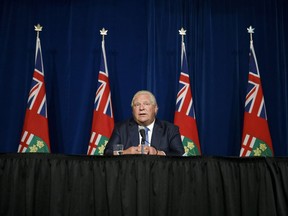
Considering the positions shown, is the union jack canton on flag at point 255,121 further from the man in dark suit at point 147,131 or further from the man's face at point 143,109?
the man's face at point 143,109

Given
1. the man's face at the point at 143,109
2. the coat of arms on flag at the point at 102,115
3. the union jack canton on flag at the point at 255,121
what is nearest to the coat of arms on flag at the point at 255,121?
the union jack canton on flag at the point at 255,121

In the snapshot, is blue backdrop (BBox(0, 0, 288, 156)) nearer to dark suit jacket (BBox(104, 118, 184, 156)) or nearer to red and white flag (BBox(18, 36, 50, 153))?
red and white flag (BBox(18, 36, 50, 153))

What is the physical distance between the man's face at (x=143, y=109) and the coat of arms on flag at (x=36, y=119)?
4.57 ft

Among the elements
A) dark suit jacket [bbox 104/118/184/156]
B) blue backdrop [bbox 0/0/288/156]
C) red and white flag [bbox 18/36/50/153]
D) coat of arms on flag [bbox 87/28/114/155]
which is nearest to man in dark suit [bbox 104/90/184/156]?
dark suit jacket [bbox 104/118/184/156]

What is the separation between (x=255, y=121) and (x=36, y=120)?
2.58 meters

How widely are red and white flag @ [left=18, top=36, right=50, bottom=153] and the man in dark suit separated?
1242 mm

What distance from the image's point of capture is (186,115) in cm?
438

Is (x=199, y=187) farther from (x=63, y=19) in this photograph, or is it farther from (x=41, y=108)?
(x=63, y=19)

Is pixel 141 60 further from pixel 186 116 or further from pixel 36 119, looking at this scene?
pixel 36 119

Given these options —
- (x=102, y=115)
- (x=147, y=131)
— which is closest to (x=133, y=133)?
(x=147, y=131)

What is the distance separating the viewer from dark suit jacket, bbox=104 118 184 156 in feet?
10.7

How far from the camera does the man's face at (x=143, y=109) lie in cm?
334

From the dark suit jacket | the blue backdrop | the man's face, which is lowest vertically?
the dark suit jacket

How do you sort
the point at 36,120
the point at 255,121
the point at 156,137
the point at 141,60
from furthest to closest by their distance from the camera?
1. the point at 141,60
2. the point at 255,121
3. the point at 36,120
4. the point at 156,137
